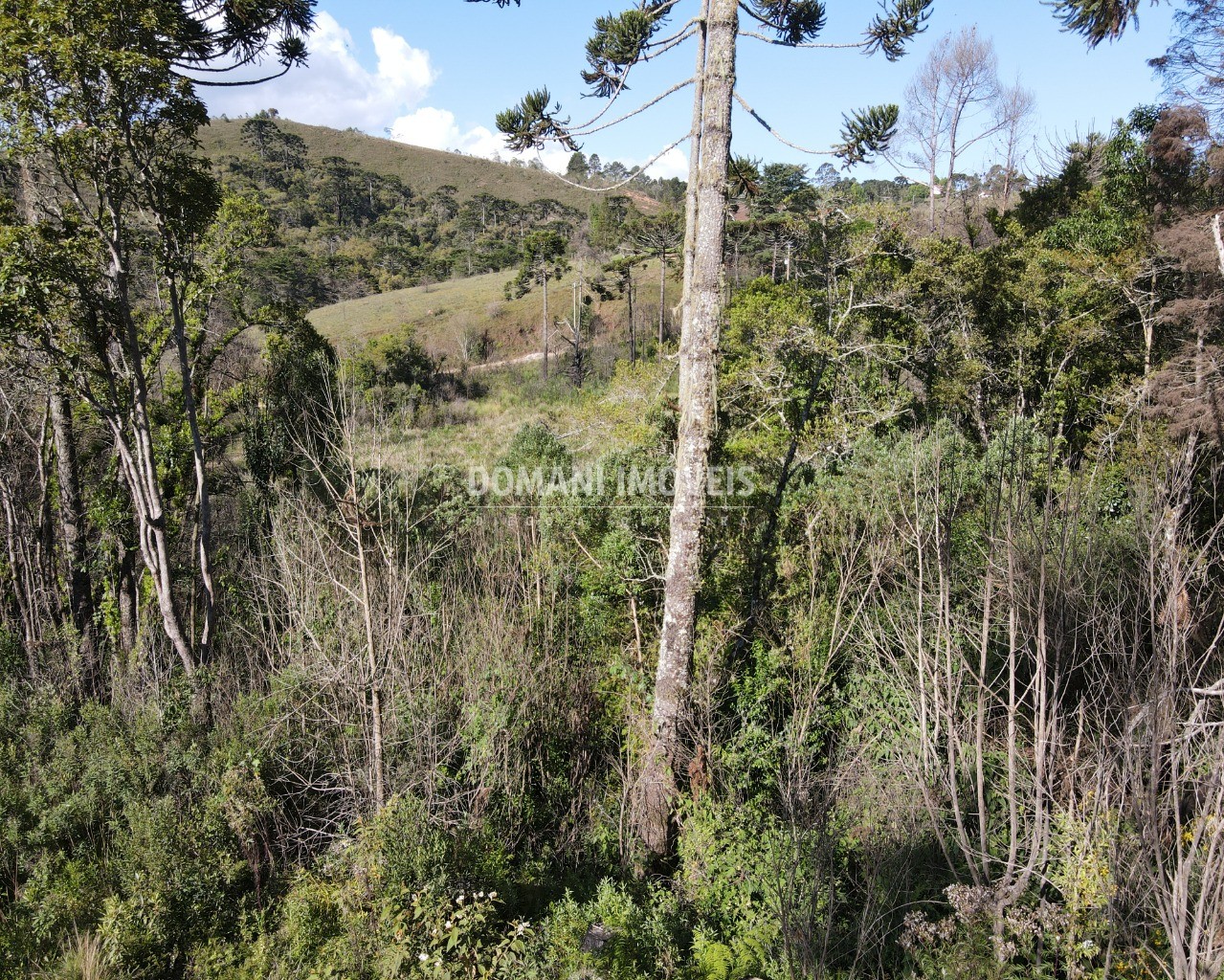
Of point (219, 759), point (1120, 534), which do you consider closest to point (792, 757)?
point (1120, 534)

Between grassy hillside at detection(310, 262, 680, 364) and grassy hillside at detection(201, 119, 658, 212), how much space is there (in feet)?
113

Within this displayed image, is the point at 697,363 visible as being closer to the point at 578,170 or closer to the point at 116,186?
the point at 116,186

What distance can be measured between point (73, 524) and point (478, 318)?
111ft

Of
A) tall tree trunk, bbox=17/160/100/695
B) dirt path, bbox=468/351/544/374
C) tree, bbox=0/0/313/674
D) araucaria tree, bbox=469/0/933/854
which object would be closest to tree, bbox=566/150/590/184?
araucaria tree, bbox=469/0/933/854

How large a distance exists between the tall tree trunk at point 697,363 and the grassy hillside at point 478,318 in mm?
30225

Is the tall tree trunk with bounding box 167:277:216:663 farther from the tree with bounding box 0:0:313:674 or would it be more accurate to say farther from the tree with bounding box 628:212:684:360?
the tree with bounding box 628:212:684:360

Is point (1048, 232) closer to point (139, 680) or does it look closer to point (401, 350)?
point (139, 680)

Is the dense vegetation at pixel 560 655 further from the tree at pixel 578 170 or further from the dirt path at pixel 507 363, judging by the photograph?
the dirt path at pixel 507 363

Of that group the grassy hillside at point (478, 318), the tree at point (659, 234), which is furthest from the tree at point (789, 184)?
the grassy hillside at point (478, 318)

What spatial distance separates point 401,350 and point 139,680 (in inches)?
1025

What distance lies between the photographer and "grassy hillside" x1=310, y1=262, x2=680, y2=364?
38031 mm

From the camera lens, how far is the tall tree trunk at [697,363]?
5.64m

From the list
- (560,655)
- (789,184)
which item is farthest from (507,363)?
(560,655)

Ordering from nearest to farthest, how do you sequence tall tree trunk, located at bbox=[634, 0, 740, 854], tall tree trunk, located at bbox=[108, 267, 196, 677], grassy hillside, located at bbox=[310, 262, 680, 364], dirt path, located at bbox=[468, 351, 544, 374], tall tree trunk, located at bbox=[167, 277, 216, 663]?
tall tree trunk, located at bbox=[634, 0, 740, 854], tall tree trunk, located at bbox=[108, 267, 196, 677], tall tree trunk, located at bbox=[167, 277, 216, 663], dirt path, located at bbox=[468, 351, 544, 374], grassy hillside, located at bbox=[310, 262, 680, 364]
